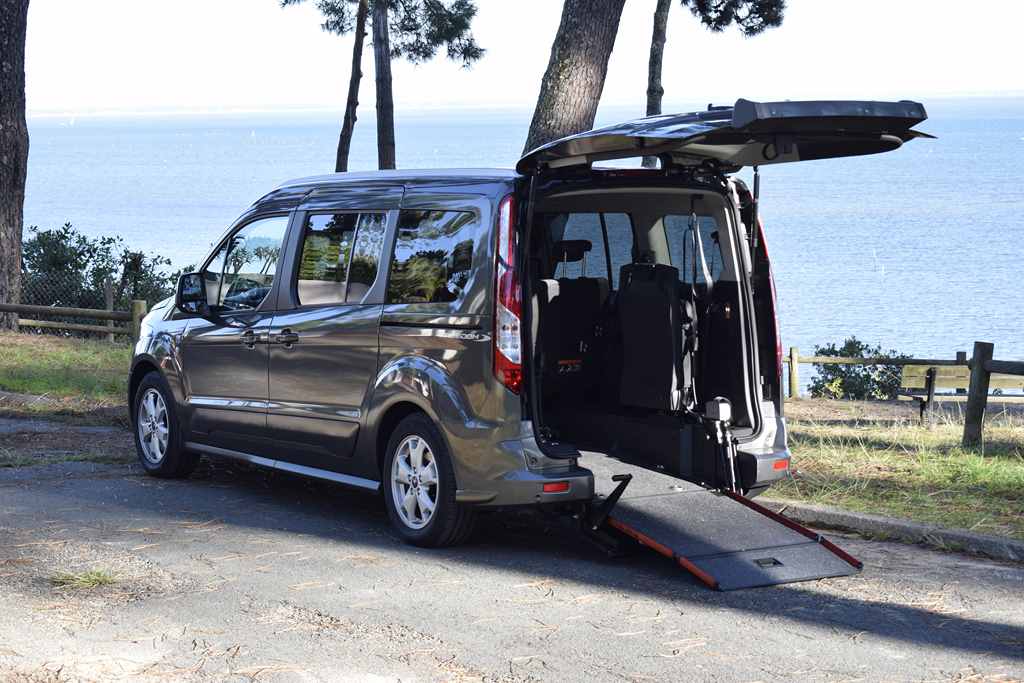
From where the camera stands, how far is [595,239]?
8070 mm

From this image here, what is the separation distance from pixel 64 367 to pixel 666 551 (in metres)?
11.4

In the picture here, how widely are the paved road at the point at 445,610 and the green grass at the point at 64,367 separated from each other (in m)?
6.14

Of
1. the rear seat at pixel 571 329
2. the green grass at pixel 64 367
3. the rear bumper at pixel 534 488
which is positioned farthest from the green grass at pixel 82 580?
the green grass at pixel 64 367

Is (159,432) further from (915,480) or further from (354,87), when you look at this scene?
(354,87)

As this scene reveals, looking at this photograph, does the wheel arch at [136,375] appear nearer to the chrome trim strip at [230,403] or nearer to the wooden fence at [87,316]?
the chrome trim strip at [230,403]

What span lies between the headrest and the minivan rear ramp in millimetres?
1220

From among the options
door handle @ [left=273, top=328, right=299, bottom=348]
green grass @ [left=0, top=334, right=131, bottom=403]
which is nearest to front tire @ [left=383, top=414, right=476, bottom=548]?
door handle @ [left=273, top=328, right=299, bottom=348]

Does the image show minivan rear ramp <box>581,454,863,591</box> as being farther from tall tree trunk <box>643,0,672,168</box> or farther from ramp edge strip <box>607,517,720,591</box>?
tall tree trunk <box>643,0,672,168</box>

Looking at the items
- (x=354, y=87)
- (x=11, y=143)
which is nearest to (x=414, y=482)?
(x=11, y=143)

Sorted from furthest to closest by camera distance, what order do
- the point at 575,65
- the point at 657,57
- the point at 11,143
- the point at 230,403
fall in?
the point at 657,57 → the point at 11,143 → the point at 575,65 → the point at 230,403

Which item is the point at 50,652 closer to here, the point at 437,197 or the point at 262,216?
the point at 437,197

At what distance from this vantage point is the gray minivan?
695 cm

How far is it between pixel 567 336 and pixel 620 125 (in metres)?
1.54

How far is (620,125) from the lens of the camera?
6.84 m
